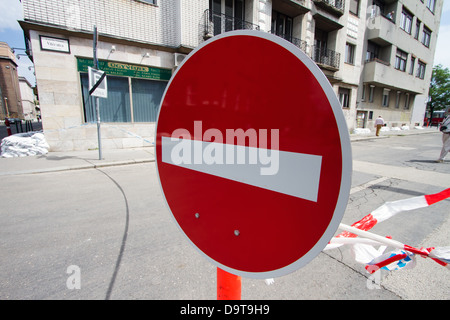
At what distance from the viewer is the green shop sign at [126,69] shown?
28.8 ft

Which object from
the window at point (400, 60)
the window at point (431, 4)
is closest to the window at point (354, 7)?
the window at point (400, 60)

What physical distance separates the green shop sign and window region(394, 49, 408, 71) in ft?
82.8

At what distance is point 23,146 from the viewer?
784cm

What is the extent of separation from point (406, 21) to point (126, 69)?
2984cm

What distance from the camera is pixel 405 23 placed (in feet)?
77.0

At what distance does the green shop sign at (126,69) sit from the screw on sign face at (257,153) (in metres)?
10.1

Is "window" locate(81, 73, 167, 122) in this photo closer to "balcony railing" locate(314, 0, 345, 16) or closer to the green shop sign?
the green shop sign

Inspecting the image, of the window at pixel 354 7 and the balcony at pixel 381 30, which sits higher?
the window at pixel 354 7

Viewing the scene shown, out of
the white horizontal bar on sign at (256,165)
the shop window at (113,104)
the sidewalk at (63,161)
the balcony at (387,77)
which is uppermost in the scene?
the balcony at (387,77)

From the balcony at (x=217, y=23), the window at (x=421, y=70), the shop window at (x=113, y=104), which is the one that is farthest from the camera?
the window at (x=421, y=70)

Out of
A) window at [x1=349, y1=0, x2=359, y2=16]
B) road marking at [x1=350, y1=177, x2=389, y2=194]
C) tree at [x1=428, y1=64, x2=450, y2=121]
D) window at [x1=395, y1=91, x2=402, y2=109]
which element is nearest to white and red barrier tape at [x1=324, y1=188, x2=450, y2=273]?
road marking at [x1=350, y1=177, x2=389, y2=194]

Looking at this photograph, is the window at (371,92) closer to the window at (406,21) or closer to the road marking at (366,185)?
the window at (406,21)

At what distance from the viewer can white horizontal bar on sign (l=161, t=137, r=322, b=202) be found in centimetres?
59
